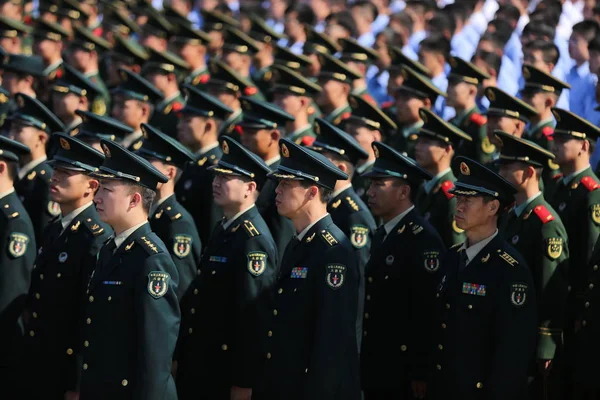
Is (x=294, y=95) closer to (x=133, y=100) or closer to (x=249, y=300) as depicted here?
(x=133, y=100)

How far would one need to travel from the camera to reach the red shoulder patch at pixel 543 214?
26.2ft

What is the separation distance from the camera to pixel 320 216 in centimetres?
697

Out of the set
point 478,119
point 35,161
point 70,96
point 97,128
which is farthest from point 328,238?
point 70,96

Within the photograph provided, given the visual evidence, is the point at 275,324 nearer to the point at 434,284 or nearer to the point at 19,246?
the point at 434,284

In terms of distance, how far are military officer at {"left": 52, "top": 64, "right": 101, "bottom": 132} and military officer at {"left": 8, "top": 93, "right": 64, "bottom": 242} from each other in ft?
4.47

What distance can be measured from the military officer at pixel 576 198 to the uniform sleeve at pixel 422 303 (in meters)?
1.34

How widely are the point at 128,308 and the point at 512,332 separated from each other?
7.94 feet

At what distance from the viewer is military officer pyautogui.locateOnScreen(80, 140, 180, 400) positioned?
625cm

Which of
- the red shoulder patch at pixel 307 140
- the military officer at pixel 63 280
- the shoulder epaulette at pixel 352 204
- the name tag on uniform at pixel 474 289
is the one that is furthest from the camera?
the red shoulder patch at pixel 307 140

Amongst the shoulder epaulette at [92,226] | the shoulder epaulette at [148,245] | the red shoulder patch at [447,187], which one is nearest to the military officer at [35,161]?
the shoulder epaulette at [92,226]

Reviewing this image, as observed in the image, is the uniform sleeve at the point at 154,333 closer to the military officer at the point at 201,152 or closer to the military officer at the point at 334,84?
the military officer at the point at 201,152

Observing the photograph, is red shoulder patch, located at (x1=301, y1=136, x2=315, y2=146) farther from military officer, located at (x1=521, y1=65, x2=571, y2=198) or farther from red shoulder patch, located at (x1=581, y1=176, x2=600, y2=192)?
red shoulder patch, located at (x1=581, y1=176, x2=600, y2=192)

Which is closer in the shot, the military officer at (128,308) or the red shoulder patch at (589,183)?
the military officer at (128,308)

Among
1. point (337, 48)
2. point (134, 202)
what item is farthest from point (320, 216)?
point (337, 48)
